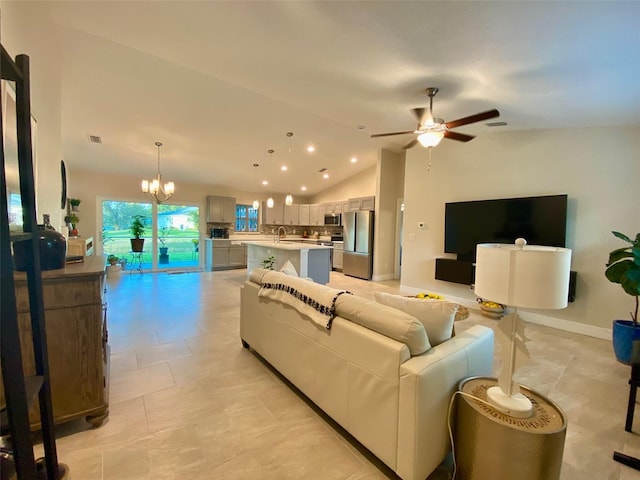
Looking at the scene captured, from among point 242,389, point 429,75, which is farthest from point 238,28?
point 242,389

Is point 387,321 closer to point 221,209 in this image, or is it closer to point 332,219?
point 332,219

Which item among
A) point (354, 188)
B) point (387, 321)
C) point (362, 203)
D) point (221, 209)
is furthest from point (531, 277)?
point (221, 209)

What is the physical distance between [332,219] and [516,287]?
7557 millimetres

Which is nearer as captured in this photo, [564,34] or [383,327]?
[383,327]

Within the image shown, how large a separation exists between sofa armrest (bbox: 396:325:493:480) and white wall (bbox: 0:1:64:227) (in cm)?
320

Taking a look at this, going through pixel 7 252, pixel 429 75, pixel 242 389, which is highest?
pixel 429 75

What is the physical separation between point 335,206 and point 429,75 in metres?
5.95

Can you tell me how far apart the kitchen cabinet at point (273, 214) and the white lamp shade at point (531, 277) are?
8.31 meters

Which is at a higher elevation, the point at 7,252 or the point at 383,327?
the point at 7,252

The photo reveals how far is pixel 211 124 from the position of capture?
4.99 m

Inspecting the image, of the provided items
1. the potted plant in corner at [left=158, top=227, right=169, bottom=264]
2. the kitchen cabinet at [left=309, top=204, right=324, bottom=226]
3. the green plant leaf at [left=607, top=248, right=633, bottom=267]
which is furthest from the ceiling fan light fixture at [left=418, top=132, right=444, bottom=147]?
the potted plant in corner at [left=158, top=227, right=169, bottom=264]

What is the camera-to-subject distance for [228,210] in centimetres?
846

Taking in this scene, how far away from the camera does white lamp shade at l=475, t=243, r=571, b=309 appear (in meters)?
1.24

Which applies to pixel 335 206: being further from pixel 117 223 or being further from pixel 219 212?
pixel 117 223
